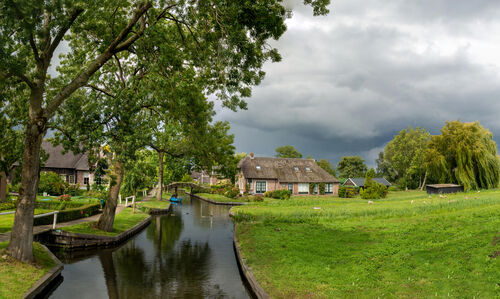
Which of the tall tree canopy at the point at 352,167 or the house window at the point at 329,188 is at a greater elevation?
the tall tree canopy at the point at 352,167

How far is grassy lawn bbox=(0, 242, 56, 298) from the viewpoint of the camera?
888 cm

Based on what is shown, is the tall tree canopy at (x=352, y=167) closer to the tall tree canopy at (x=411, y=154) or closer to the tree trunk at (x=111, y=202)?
the tall tree canopy at (x=411, y=154)

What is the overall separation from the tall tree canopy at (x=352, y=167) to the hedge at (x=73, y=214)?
83219 millimetres

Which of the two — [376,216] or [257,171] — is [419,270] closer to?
[376,216]

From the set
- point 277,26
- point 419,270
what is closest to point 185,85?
point 277,26

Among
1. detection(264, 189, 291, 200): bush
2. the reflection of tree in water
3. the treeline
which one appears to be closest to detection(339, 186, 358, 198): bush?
detection(264, 189, 291, 200): bush

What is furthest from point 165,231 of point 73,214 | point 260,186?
point 260,186

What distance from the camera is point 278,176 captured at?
54188 millimetres

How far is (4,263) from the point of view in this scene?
1004 cm

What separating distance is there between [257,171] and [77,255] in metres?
39.6

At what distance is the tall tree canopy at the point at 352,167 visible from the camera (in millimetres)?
95975

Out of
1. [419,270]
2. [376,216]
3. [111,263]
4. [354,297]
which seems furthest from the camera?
[376,216]

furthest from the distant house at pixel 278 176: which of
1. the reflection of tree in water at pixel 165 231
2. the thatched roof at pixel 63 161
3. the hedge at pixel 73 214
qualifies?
the hedge at pixel 73 214

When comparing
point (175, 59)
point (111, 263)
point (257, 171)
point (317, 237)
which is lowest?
point (111, 263)
